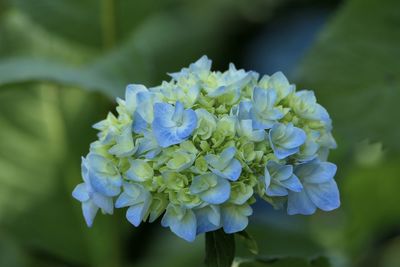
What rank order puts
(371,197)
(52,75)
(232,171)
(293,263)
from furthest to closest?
(371,197)
(52,75)
(293,263)
(232,171)

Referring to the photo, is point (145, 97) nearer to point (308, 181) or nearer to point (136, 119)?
point (136, 119)

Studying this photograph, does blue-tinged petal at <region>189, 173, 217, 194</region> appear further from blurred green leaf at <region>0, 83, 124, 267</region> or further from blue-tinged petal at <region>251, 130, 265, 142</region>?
blurred green leaf at <region>0, 83, 124, 267</region>

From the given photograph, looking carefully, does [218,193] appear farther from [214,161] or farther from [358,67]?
[358,67]

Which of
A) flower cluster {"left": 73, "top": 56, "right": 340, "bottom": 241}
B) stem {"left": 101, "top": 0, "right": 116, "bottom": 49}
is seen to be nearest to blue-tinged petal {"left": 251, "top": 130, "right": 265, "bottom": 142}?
flower cluster {"left": 73, "top": 56, "right": 340, "bottom": 241}

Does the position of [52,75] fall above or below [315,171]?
above

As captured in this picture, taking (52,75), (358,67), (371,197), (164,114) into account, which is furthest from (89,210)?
(371,197)

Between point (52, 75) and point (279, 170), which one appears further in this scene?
point (52, 75)

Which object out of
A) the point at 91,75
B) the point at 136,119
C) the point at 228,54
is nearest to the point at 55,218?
the point at 91,75
